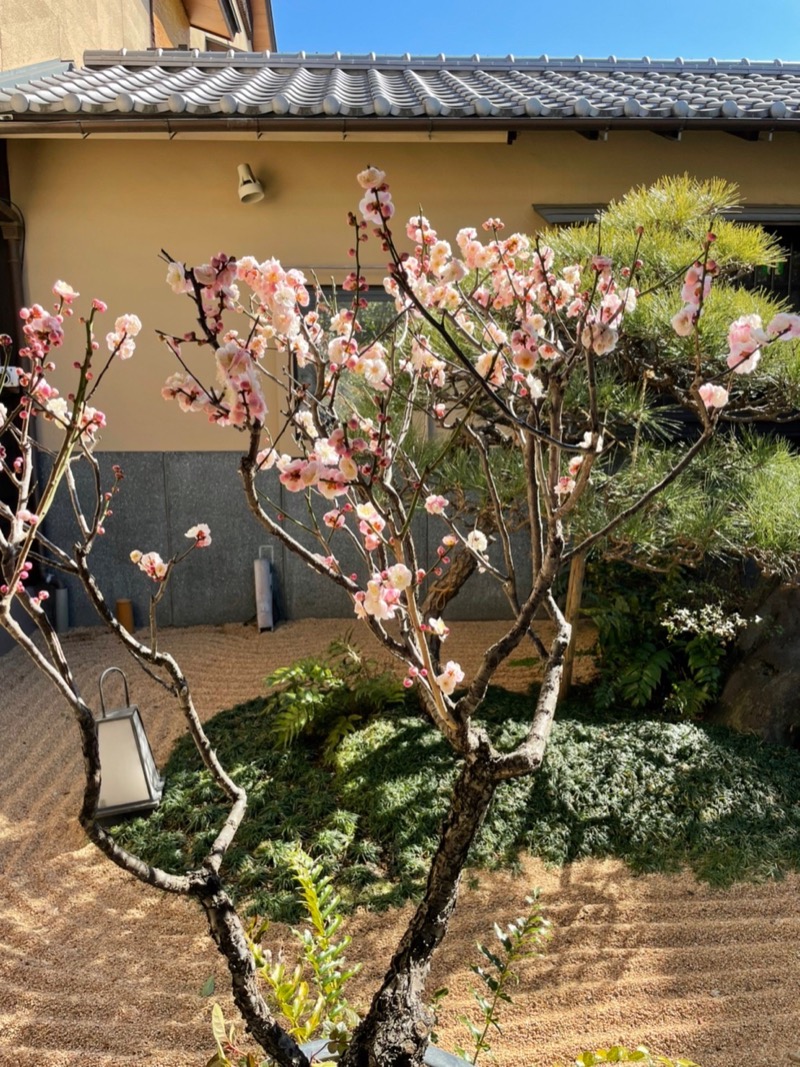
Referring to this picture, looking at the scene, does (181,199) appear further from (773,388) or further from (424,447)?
(773,388)

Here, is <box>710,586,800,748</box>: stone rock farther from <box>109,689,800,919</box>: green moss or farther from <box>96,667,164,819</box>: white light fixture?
<box>96,667,164,819</box>: white light fixture

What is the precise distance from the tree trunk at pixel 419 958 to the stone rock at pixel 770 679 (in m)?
2.19

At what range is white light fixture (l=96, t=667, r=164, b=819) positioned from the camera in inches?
98.5

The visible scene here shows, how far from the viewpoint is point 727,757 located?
3074 mm

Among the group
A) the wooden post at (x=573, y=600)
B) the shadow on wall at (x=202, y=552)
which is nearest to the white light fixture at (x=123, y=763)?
the wooden post at (x=573, y=600)

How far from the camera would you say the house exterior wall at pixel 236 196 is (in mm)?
4859

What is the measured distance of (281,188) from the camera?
4891 mm

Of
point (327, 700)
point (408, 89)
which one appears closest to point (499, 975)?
point (327, 700)

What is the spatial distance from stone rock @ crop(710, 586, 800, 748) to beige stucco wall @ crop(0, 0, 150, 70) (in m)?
5.74

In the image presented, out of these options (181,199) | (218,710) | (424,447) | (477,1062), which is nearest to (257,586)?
(218,710)

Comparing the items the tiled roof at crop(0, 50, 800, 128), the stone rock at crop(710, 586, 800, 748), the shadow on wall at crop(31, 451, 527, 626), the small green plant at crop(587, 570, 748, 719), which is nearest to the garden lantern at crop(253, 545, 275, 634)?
the shadow on wall at crop(31, 451, 527, 626)

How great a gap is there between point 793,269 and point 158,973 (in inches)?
206

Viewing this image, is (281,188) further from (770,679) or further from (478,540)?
(770,679)

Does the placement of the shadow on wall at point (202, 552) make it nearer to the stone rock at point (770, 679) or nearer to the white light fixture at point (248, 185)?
the white light fixture at point (248, 185)
